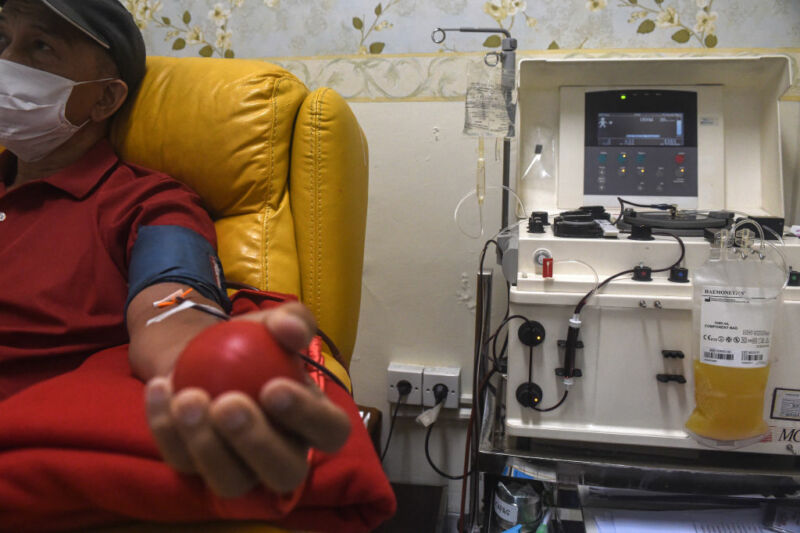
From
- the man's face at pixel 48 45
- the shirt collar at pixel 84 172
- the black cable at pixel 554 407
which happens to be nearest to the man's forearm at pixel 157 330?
the shirt collar at pixel 84 172

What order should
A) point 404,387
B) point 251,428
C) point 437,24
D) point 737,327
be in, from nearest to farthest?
point 251,428 → point 737,327 → point 437,24 → point 404,387

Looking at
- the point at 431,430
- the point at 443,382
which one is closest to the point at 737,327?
the point at 443,382

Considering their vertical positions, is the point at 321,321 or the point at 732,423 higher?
the point at 321,321

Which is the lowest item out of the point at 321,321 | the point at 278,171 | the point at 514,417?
the point at 514,417

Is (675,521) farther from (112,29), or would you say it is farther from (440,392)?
(112,29)

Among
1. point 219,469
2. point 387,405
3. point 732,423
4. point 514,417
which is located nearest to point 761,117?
point 732,423

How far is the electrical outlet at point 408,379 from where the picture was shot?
4.51ft

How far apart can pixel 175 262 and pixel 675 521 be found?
811 mm

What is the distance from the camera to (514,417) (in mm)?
844

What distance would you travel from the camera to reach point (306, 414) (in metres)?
0.35

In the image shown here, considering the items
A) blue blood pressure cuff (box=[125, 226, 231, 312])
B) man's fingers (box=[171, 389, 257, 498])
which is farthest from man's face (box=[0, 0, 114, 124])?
man's fingers (box=[171, 389, 257, 498])

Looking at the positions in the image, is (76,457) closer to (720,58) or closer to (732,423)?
(732,423)

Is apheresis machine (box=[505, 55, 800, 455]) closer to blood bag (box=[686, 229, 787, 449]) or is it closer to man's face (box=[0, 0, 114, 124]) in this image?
blood bag (box=[686, 229, 787, 449])

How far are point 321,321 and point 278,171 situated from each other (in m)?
0.26
